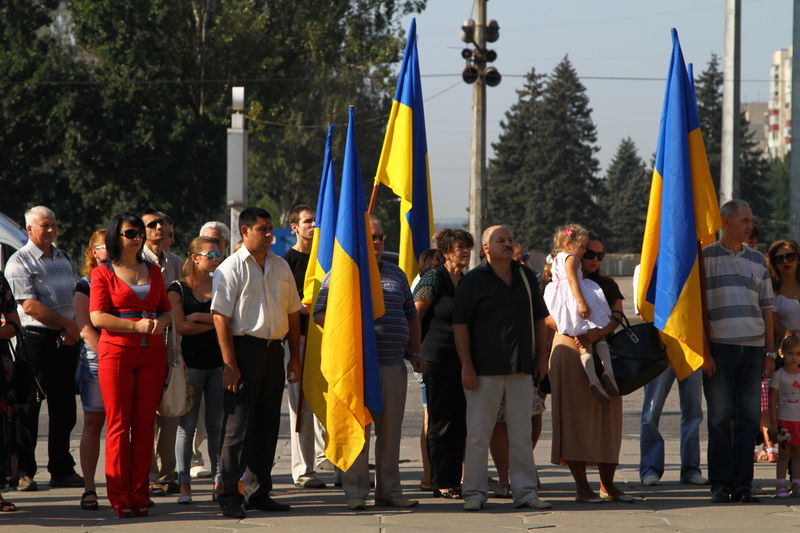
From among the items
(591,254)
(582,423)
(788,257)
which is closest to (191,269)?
(591,254)

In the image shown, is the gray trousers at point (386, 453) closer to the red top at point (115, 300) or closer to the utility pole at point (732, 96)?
the red top at point (115, 300)

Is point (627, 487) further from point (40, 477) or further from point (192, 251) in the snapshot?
point (40, 477)

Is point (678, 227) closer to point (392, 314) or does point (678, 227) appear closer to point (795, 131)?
point (392, 314)

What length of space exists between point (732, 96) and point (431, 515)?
1241 centimetres

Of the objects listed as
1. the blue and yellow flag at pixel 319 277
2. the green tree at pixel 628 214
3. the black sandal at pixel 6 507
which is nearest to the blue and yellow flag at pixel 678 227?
the blue and yellow flag at pixel 319 277

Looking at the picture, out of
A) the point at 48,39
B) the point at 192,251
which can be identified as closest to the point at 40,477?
the point at 192,251

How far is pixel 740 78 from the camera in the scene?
18.1m

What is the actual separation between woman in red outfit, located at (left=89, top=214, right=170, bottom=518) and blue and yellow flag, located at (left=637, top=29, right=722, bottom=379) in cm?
347

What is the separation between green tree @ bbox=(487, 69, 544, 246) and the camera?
86.7 m

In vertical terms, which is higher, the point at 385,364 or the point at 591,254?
the point at 591,254

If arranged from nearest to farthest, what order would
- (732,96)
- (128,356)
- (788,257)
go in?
(128,356) < (788,257) < (732,96)

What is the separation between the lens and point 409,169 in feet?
31.4

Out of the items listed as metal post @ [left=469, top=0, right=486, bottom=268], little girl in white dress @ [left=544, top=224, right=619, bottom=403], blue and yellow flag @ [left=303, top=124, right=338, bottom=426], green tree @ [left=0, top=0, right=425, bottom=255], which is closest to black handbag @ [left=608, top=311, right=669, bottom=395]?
little girl in white dress @ [left=544, top=224, right=619, bottom=403]

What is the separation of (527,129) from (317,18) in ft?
168
